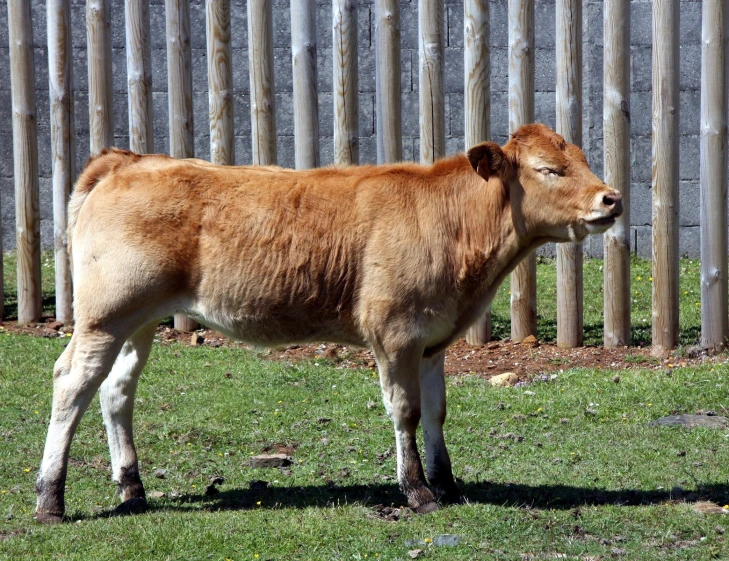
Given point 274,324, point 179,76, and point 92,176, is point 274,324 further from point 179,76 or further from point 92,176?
point 179,76

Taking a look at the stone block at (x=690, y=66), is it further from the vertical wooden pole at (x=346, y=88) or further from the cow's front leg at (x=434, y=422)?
the cow's front leg at (x=434, y=422)

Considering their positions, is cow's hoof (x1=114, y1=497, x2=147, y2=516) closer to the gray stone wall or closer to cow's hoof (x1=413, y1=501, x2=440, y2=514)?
cow's hoof (x1=413, y1=501, x2=440, y2=514)

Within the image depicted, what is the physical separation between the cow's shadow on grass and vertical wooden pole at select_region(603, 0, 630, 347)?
3.12 m

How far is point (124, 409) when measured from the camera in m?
5.93

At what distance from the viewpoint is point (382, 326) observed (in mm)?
5520

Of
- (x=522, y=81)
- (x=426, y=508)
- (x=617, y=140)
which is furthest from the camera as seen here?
(x=522, y=81)

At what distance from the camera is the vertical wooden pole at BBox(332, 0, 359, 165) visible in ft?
30.1

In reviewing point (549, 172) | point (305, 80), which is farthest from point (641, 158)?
point (549, 172)

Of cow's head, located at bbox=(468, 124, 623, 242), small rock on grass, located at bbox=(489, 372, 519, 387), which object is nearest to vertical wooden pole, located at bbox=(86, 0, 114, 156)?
small rock on grass, located at bbox=(489, 372, 519, 387)

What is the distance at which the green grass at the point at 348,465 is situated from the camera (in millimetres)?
5098

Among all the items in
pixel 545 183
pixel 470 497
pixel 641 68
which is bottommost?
pixel 470 497

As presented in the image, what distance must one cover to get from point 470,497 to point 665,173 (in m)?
4.01

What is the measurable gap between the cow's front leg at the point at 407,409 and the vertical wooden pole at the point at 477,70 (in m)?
3.51

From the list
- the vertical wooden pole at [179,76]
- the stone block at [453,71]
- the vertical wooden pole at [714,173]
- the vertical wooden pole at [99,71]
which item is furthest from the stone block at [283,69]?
the vertical wooden pole at [714,173]
